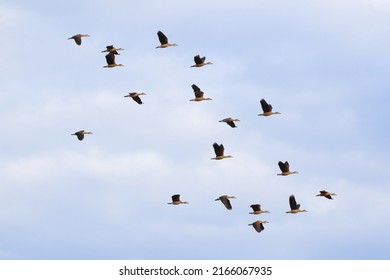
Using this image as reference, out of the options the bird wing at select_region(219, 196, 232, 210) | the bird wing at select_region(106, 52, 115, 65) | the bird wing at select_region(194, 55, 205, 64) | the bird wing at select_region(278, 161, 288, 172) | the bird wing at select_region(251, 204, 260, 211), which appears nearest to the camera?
the bird wing at select_region(219, 196, 232, 210)

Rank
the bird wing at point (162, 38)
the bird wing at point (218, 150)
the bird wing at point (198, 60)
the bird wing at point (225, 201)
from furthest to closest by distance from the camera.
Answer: the bird wing at point (198, 60), the bird wing at point (162, 38), the bird wing at point (218, 150), the bird wing at point (225, 201)

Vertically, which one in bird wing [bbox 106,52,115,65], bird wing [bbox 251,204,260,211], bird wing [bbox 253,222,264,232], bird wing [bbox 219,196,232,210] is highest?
bird wing [bbox 106,52,115,65]

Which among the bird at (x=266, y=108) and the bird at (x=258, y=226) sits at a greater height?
the bird at (x=266, y=108)

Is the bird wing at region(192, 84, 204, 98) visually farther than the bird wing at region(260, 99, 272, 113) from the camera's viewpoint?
Yes

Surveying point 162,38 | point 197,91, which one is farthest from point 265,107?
point 162,38

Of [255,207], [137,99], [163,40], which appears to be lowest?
[255,207]

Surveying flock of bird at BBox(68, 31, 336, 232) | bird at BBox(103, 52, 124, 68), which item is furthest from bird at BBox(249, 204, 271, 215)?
bird at BBox(103, 52, 124, 68)

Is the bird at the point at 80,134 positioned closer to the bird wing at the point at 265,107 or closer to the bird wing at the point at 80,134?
the bird wing at the point at 80,134

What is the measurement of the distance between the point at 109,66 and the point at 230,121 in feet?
35.5

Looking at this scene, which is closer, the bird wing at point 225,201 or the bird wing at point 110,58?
the bird wing at point 225,201

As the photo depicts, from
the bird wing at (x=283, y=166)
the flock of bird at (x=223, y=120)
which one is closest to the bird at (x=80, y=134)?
the flock of bird at (x=223, y=120)

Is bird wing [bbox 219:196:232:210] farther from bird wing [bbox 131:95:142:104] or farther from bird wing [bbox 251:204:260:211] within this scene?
bird wing [bbox 131:95:142:104]

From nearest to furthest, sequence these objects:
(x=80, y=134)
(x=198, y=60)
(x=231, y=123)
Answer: (x=231, y=123) → (x=80, y=134) → (x=198, y=60)

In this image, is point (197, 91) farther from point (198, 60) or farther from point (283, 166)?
point (283, 166)
